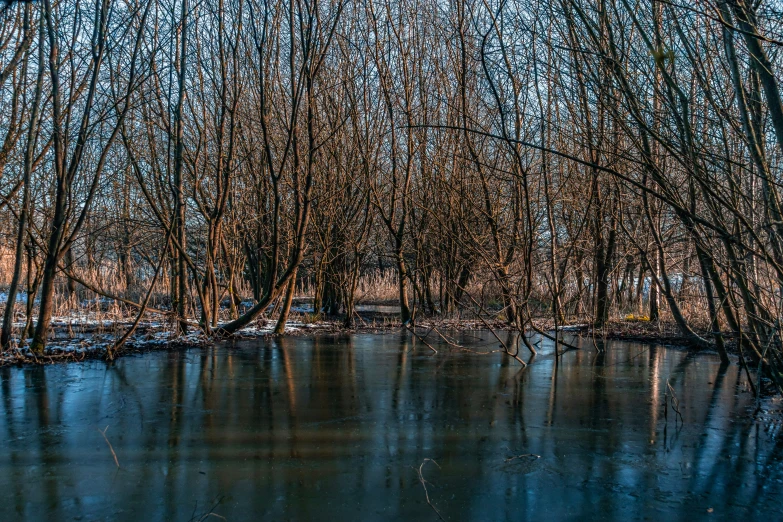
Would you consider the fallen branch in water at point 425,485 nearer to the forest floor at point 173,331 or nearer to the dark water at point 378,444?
the dark water at point 378,444

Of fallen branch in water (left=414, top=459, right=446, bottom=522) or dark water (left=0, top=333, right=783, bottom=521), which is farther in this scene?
dark water (left=0, top=333, right=783, bottom=521)

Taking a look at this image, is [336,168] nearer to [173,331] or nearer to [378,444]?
[173,331]

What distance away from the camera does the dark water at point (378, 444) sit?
10.7ft

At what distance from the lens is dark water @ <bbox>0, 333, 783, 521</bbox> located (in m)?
3.27

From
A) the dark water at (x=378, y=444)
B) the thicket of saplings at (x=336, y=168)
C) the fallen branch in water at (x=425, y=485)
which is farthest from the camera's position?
the thicket of saplings at (x=336, y=168)

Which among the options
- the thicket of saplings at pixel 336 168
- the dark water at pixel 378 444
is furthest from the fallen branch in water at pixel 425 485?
the thicket of saplings at pixel 336 168

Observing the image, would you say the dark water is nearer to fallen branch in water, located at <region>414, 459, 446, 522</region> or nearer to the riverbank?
fallen branch in water, located at <region>414, 459, 446, 522</region>

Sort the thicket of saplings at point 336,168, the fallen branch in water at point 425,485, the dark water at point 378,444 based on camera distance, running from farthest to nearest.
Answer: the thicket of saplings at point 336,168
the dark water at point 378,444
the fallen branch in water at point 425,485

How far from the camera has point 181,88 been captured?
845 cm

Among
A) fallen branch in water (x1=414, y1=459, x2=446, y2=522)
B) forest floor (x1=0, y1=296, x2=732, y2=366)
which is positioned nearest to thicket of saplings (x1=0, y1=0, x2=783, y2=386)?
forest floor (x1=0, y1=296, x2=732, y2=366)

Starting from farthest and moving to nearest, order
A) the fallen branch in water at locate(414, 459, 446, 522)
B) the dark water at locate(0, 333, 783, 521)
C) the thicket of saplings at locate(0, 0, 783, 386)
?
the thicket of saplings at locate(0, 0, 783, 386) → the dark water at locate(0, 333, 783, 521) → the fallen branch in water at locate(414, 459, 446, 522)

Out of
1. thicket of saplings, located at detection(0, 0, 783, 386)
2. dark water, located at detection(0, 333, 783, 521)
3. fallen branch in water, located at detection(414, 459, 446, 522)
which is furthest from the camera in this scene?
thicket of saplings, located at detection(0, 0, 783, 386)

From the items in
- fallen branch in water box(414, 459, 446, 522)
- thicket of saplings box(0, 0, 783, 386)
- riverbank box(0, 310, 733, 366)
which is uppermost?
thicket of saplings box(0, 0, 783, 386)

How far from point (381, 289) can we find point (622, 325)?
637 cm
